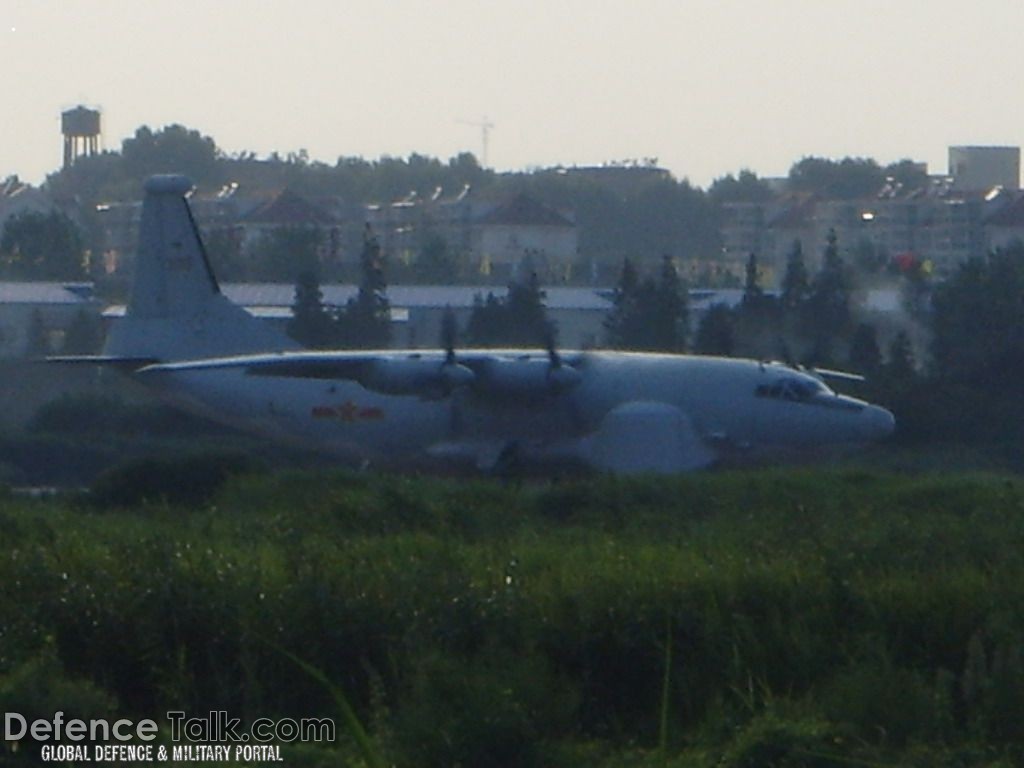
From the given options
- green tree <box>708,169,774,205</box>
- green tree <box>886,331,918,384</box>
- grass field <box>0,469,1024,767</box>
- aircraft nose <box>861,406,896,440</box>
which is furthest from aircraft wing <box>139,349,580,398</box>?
green tree <box>708,169,774,205</box>

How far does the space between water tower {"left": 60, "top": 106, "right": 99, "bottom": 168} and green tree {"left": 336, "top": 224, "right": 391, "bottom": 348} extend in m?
74.3

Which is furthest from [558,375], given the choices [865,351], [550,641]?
[550,641]

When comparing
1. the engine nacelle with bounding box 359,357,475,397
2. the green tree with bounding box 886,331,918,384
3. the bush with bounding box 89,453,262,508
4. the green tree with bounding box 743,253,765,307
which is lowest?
the bush with bounding box 89,453,262,508

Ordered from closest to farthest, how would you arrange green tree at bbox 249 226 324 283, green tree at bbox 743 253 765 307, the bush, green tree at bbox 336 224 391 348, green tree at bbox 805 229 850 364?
the bush
green tree at bbox 805 229 850 364
green tree at bbox 336 224 391 348
green tree at bbox 743 253 765 307
green tree at bbox 249 226 324 283

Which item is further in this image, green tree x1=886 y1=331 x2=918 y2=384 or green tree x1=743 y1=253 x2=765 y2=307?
green tree x1=743 y1=253 x2=765 y2=307

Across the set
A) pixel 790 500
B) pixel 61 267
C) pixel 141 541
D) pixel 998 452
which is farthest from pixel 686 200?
pixel 141 541

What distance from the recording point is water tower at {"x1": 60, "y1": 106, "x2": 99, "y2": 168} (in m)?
115

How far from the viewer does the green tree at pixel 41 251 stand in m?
63.2

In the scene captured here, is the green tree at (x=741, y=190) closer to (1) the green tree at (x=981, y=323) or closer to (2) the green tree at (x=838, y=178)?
(2) the green tree at (x=838, y=178)

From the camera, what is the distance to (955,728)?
932cm

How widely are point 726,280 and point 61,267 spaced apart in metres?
24.7

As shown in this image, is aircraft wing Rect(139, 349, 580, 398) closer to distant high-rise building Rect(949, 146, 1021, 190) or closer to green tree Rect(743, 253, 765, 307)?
green tree Rect(743, 253, 765, 307)

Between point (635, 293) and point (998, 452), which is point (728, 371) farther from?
point (635, 293)

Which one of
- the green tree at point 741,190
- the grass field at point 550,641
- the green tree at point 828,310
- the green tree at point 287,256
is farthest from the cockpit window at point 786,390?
the green tree at point 741,190
